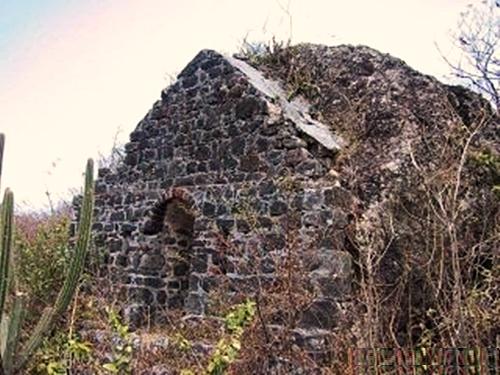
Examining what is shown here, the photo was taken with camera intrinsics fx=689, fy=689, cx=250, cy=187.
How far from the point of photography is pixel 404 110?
931 centimetres

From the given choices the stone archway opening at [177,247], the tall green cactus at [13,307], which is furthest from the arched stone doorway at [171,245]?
the tall green cactus at [13,307]

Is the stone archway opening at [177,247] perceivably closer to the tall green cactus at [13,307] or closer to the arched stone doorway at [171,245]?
the arched stone doorway at [171,245]

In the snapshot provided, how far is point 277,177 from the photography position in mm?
8516

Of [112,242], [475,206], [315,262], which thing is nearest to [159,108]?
[112,242]

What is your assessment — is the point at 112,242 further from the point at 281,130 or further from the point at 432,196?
the point at 432,196

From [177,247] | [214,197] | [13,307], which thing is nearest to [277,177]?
[214,197]

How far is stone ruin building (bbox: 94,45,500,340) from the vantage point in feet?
26.4

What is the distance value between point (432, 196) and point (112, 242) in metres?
5.07

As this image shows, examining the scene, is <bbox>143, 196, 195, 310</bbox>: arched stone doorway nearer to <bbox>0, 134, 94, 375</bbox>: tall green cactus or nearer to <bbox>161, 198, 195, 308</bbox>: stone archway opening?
<bbox>161, 198, 195, 308</bbox>: stone archway opening

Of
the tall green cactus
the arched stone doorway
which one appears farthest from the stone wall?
the tall green cactus

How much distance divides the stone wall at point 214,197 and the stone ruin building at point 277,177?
0.02 metres

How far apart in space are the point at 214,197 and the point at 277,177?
1139 mm

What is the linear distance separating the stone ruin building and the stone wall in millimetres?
20

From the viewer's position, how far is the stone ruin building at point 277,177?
8047 millimetres
